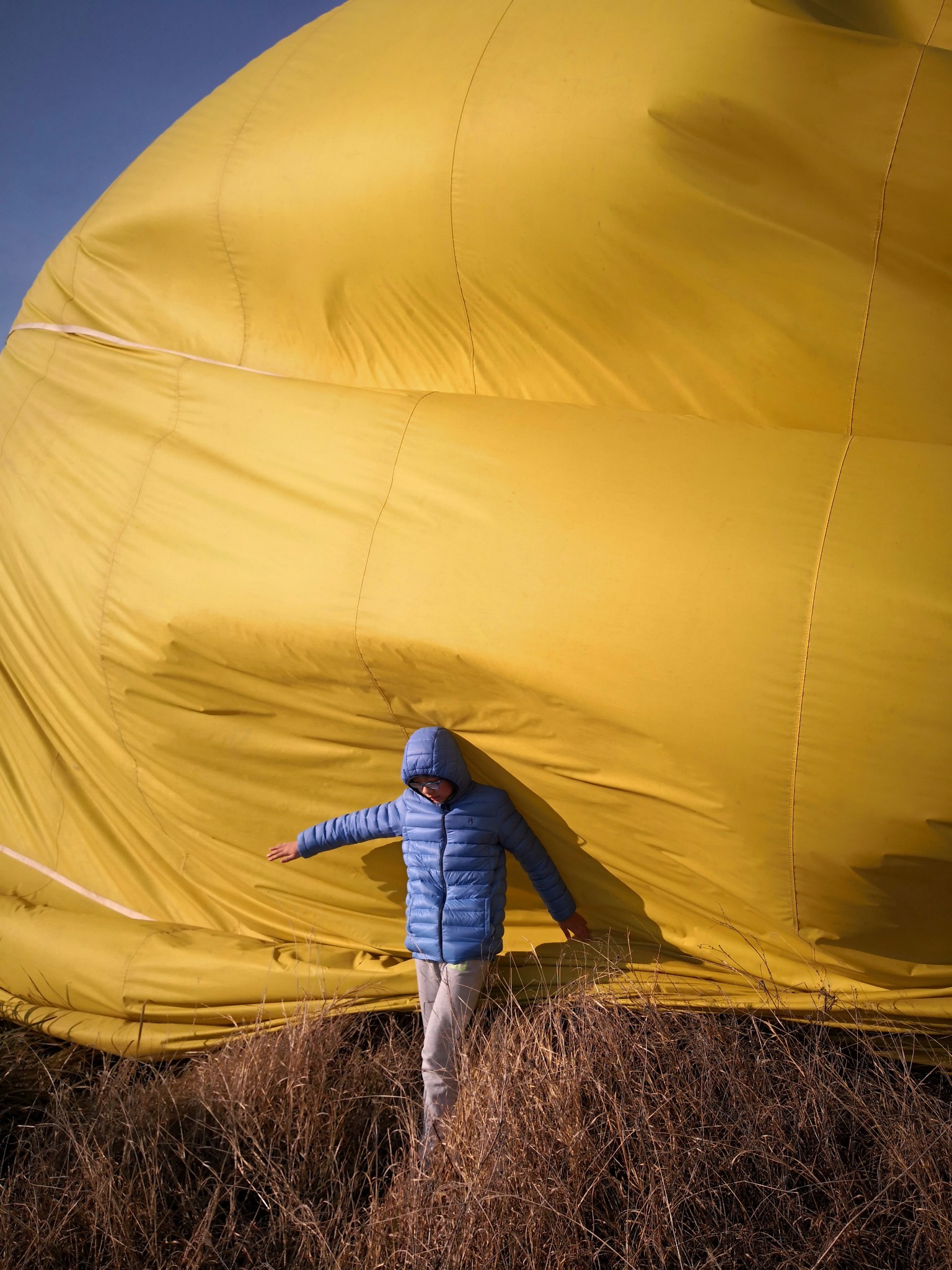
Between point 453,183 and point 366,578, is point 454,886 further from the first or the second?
point 453,183

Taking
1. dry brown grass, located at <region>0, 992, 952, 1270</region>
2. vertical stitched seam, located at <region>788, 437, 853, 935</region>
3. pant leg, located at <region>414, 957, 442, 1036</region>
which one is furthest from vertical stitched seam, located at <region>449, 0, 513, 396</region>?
dry brown grass, located at <region>0, 992, 952, 1270</region>

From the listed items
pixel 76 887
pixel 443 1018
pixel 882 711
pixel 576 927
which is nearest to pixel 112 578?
pixel 76 887

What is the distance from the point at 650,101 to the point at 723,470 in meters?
1.08

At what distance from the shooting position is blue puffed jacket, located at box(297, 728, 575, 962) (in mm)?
2826

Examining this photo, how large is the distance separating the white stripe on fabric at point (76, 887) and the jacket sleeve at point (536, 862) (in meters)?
1.60

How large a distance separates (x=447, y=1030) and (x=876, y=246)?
99.8 inches

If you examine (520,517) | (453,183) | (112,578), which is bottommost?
(112,578)

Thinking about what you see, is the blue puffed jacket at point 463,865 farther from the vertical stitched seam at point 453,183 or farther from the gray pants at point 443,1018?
the vertical stitched seam at point 453,183

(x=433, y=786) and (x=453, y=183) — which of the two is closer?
(x=433, y=786)

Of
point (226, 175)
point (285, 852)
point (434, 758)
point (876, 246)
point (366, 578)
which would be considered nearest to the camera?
point (876, 246)

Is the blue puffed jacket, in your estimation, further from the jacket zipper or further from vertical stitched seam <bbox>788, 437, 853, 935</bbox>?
vertical stitched seam <bbox>788, 437, 853, 935</bbox>

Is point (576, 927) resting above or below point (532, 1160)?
above

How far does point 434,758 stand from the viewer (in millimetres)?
2734

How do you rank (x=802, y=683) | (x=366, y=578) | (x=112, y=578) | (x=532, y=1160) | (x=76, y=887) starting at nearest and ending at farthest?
(x=532, y=1160), (x=802, y=683), (x=366, y=578), (x=112, y=578), (x=76, y=887)
